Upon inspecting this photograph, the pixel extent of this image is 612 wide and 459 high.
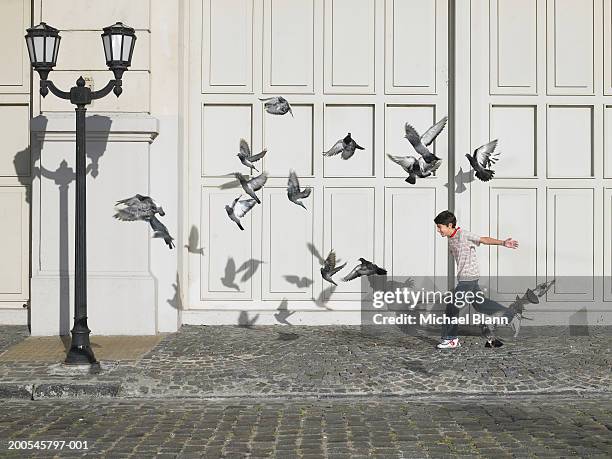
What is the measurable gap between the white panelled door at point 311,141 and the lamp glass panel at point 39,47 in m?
2.66

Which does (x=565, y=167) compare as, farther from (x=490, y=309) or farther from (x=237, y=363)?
(x=237, y=363)

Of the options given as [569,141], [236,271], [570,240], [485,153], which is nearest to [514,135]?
[569,141]

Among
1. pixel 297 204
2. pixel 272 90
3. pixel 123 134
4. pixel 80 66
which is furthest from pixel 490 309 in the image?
pixel 80 66

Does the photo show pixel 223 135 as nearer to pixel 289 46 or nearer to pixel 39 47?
pixel 289 46

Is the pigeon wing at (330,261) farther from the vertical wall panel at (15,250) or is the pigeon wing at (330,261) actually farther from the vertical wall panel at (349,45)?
the vertical wall panel at (15,250)

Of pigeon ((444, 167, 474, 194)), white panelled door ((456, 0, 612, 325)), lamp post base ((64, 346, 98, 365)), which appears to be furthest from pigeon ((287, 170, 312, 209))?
lamp post base ((64, 346, 98, 365))

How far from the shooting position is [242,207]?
9.96 meters

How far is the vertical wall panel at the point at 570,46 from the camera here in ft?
35.4

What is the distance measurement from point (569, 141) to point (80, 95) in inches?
231

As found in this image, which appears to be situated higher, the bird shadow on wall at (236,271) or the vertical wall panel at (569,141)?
the vertical wall panel at (569,141)

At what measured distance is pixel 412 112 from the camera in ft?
35.5

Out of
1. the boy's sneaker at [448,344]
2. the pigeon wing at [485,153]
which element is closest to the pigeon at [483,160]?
the pigeon wing at [485,153]

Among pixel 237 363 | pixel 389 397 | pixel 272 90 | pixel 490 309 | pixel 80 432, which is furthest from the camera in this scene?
pixel 272 90

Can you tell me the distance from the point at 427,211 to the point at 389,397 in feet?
12.1
